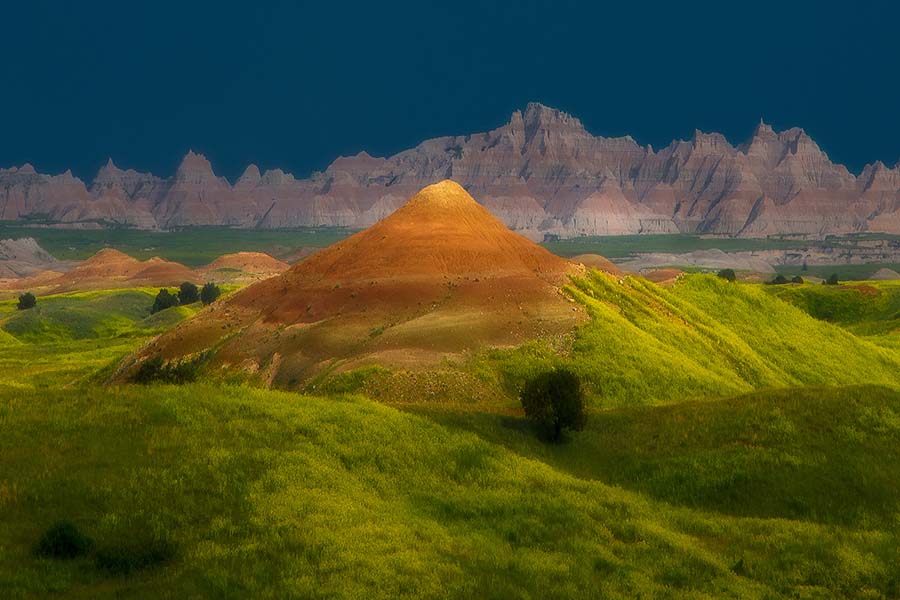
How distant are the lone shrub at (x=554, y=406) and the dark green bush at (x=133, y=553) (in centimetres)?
1671

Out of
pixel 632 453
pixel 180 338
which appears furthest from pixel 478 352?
pixel 180 338

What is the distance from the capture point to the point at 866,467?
26656 millimetres

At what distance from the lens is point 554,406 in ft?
100

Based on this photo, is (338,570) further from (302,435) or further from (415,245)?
(415,245)

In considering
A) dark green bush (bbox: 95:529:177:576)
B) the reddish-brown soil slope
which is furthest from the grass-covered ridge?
dark green bush (bbox: 95:529:177:576)

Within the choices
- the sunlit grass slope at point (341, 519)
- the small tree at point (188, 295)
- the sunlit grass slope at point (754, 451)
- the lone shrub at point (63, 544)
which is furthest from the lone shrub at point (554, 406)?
the small tree at point (188, 295)

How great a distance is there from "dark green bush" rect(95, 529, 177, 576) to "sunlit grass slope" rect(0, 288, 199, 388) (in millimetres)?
49264

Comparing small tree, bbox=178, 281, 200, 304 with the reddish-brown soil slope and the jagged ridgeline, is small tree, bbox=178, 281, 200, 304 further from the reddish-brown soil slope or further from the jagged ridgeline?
the jagged ridgeline

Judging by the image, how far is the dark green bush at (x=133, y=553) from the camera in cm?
1677

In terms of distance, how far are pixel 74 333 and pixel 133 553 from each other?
4901 inches

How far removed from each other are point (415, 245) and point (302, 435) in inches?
1586

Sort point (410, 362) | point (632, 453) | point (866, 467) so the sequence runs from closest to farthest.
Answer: point (866, 467)
point (632, 453)
point (410, 362)

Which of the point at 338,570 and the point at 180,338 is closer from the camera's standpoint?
the point at 338,570

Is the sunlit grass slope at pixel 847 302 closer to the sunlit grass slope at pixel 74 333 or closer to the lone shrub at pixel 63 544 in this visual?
the sunlit grass slope at pixel 74 333
